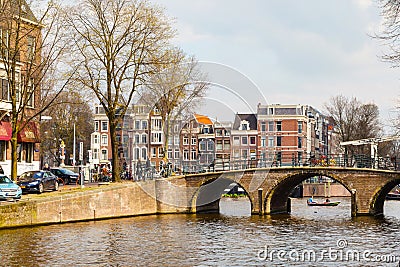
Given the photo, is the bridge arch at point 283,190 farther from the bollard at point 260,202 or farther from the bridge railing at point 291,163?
the bridge railing at point 291,163

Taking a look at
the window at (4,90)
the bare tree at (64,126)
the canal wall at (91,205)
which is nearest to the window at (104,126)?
the bare tree at (64,126)

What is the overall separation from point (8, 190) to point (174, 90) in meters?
19.3

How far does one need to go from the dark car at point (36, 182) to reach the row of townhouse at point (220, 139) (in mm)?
8743

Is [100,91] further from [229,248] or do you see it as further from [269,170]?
[229,248]

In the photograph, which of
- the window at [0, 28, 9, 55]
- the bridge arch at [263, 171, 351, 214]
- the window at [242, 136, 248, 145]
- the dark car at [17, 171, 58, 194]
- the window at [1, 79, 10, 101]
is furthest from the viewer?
the window at [242, 136, 248, 145]

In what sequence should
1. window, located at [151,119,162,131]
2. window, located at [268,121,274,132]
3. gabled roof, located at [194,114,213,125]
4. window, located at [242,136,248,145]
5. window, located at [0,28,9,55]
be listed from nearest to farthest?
window, located at [0,28,9,55] < gabled roof, located at [194,114,213,125] < window, located at [242,136,248,145] < window, located at [151,119,162,131] < window, located at [268,121,274,132]

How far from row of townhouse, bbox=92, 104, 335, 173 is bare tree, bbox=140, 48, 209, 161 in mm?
1415

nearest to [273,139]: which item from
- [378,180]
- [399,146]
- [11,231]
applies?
[399,146]

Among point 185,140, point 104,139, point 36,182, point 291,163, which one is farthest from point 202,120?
point 104,139

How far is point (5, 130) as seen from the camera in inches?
1767

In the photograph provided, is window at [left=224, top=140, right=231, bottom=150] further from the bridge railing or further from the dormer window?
the bridge railing

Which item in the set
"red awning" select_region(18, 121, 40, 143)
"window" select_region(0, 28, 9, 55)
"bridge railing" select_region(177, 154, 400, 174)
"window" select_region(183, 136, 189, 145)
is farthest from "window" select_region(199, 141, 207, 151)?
"window" select_region(0, 28, 9, 55)

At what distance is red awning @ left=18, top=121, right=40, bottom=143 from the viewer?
46628 mm

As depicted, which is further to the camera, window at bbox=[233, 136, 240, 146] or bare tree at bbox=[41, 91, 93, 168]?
bare tree at bbox=[41, 91, 93, 168]
